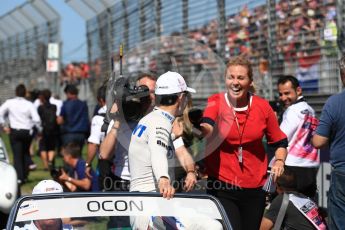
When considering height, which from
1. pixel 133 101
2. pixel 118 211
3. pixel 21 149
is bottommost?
pixel 21 149

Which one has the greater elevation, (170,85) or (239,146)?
(170,85)

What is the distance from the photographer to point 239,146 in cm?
650

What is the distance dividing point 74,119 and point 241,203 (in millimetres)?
9327

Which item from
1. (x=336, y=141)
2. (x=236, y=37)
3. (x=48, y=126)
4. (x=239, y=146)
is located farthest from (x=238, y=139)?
(x=48, y=126)

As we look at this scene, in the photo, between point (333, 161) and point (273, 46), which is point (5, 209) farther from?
point (273, 46)

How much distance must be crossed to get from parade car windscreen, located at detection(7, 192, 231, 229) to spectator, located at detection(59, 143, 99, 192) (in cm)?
530

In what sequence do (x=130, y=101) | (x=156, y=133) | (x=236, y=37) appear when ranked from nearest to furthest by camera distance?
(x=156, y=133), (x=130, y=101), (x=236, y=37)

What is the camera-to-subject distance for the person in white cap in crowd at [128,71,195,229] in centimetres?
571

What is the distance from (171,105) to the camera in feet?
19.6

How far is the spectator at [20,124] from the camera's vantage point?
1566 cm

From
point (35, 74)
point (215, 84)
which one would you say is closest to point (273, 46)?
point (215, 84)

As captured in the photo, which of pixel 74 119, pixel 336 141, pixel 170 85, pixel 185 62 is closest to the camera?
pixel 170 85

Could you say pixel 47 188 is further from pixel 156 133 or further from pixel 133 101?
pixel 156 133

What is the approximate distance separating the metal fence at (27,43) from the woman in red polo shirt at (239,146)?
2150cm
